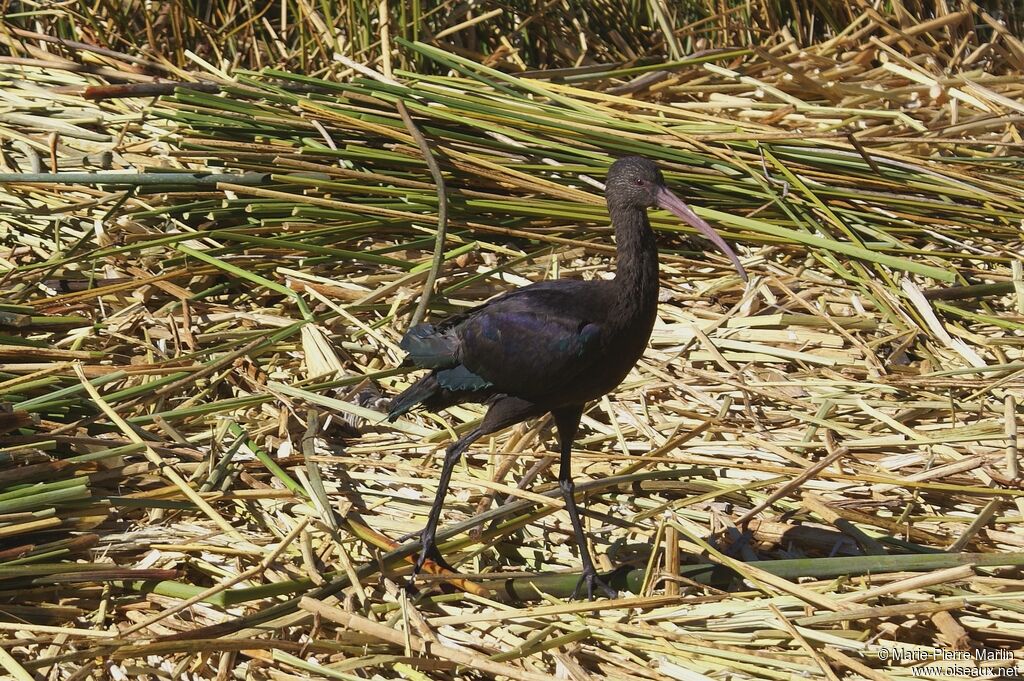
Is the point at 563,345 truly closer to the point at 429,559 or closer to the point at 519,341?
the point at 519,341

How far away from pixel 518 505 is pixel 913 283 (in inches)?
74.9

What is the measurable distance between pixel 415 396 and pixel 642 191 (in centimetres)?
93

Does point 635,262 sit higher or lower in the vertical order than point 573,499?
higher

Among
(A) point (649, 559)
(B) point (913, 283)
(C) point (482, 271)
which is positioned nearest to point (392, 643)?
(A) point (649, 559)

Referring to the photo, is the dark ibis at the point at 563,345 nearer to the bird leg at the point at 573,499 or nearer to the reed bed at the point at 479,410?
the bird leg at the point at 573,499

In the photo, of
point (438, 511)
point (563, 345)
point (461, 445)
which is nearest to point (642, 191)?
point (563, 345)

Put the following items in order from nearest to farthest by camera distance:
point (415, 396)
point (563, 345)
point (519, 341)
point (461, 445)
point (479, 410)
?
1. point (563, 345)
2. point (519, 341)
3. point (461, 445)
4. point (415, 396)
5. point (479, 410)

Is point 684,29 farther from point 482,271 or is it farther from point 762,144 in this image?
point 482,271

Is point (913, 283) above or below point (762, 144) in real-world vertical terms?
below

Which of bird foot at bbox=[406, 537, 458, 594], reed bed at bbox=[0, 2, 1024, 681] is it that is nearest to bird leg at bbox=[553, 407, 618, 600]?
reed bed at bbox=[0, 2, 1024, 681]

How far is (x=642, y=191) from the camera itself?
326 cm

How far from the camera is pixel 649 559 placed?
3266 mm

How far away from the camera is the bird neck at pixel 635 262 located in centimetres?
313

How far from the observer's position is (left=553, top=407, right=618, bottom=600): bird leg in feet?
10.4
